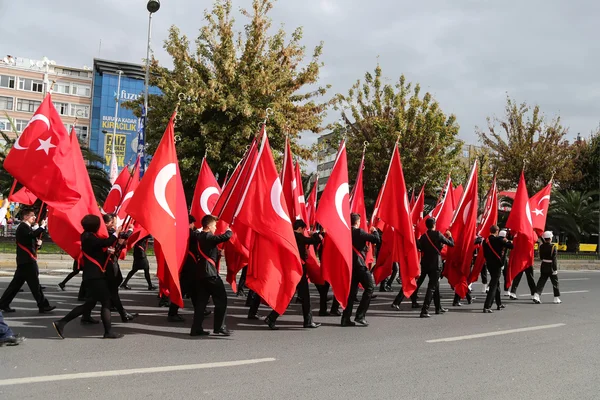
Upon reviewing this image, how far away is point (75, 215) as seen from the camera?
8133 mm

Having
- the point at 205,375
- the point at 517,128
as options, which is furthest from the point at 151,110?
the point at 517,128

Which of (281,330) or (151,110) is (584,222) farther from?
(281,330)

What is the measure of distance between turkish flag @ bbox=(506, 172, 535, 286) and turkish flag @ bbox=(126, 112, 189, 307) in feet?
25.6

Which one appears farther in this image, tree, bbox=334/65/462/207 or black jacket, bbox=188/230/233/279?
tree, bbox=334/65/462/207

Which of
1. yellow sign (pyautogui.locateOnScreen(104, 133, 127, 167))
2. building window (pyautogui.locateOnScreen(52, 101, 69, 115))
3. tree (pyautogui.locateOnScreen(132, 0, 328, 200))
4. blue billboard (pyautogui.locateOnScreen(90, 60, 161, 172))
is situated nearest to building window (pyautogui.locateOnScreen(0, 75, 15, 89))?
building window (pyautogui.locateOnScreen(52, 101, 69, 115))

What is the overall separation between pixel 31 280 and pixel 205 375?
448 centimetres

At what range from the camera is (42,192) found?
25.1ft

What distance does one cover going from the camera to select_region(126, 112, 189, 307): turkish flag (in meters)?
7.23

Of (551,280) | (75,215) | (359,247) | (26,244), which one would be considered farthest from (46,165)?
(551,280)

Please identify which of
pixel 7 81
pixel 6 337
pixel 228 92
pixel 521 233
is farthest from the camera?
pixel 7 81

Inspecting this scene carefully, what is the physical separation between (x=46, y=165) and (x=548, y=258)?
1076 cm

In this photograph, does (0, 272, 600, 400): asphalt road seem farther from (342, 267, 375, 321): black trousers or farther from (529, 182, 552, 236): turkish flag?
(529, 182, 552, 236): turkish flag

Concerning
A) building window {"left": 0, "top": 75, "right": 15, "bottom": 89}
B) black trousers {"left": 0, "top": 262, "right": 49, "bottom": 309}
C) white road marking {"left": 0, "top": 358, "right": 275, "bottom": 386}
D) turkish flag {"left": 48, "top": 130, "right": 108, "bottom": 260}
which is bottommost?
white road marking {"left": 0, "top": 358, "right": 275, "bottom": 386}

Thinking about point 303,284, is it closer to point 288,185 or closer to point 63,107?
point 288,185
